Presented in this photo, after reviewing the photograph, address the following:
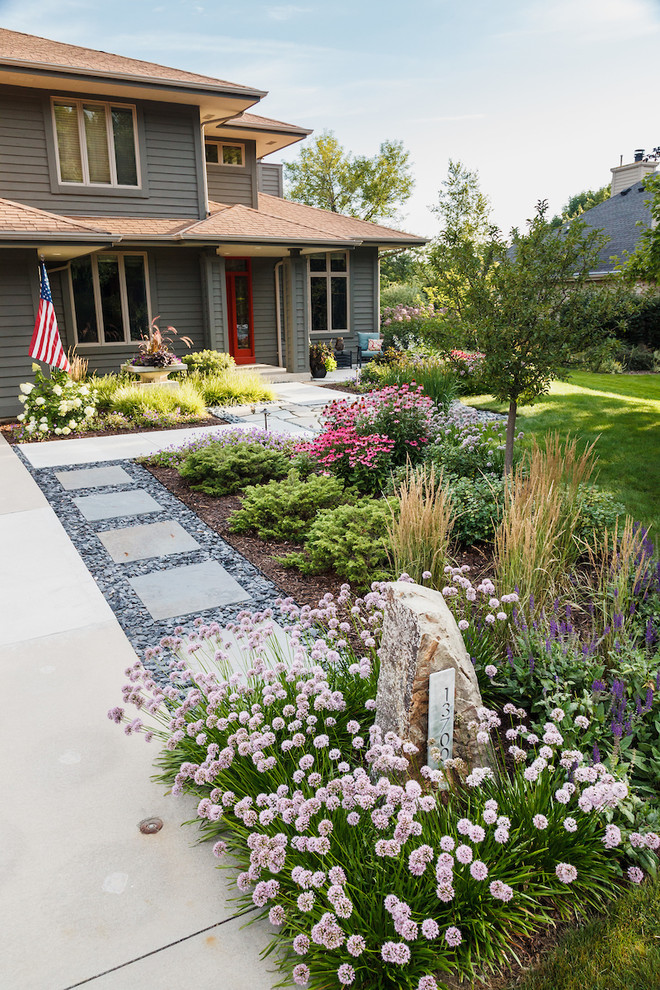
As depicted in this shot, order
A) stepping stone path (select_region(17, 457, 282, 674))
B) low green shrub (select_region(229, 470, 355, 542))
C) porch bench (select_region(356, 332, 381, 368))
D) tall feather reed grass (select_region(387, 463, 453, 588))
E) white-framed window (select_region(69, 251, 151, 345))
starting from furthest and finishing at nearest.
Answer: porch bench (select_region(356, 332, 381, 368))
white-framed window (select_region(69, 251, 151, 345))
low green shrub (select_region(229, 470, 355, 542))
stepping stone path (select_region(17, 457, 282, 674))
tall feather reed grass (select_region(387, 463, 453, 588))

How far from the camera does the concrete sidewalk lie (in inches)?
73.4

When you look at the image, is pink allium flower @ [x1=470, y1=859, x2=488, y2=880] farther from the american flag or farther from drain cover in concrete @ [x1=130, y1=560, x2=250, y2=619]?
the american flag

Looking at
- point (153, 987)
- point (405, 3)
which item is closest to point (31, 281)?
point (405, 3)

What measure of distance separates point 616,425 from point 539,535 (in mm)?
5824

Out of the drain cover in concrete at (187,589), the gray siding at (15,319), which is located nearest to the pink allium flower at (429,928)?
the drain cover in concrete at (187,589)

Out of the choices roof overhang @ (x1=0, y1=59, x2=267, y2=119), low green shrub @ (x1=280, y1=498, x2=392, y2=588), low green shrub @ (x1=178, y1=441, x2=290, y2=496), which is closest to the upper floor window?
roof overhang @ (x1=0, y1=59, x2=267, y2=119)

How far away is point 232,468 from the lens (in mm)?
6684

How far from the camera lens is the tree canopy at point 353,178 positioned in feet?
109

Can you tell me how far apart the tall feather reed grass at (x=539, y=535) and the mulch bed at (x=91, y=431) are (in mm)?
7021

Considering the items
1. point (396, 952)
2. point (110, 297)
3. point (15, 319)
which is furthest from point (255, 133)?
point (396, 952)

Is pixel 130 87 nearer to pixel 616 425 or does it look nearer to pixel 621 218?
pixel 616 425

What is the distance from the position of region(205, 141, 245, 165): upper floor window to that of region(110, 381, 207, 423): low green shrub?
8041 millimetres

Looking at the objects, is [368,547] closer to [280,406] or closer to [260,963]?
[260,963]

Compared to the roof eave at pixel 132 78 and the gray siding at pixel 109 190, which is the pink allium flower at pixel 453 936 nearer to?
the roof eave at pixel 132 78
